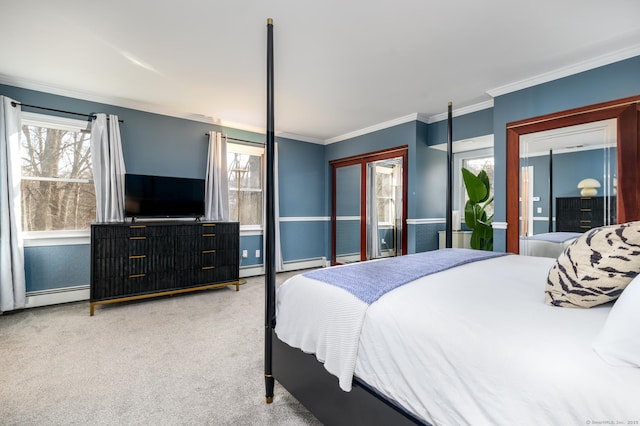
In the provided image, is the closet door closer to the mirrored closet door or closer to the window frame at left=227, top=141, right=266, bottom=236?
the mirrored closet door

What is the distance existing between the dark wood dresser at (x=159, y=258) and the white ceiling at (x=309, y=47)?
1.61 metres

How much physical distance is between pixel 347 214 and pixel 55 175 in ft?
13.5

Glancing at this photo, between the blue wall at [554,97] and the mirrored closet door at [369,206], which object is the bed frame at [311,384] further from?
the mirrored closet door at [369,206]

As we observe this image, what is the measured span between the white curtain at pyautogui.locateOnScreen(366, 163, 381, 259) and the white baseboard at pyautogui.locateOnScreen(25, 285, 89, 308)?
3984 mm

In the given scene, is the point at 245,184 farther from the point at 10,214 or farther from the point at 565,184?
the point at 565,184

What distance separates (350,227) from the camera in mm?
5379

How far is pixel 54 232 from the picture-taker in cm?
340

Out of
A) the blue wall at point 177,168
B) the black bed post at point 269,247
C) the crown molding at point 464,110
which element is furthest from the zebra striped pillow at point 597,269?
the blue wall at point 177,168

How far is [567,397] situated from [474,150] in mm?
5158

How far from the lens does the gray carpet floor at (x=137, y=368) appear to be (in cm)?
158

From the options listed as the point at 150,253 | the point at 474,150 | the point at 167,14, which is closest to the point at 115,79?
the point at 167,14

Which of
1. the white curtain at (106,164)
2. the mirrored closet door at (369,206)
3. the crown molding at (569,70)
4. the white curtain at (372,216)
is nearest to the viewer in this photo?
the crown molding at (569,70)

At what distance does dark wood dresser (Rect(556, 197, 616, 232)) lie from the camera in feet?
8.94

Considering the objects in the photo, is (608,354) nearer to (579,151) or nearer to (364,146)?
(579,151)
